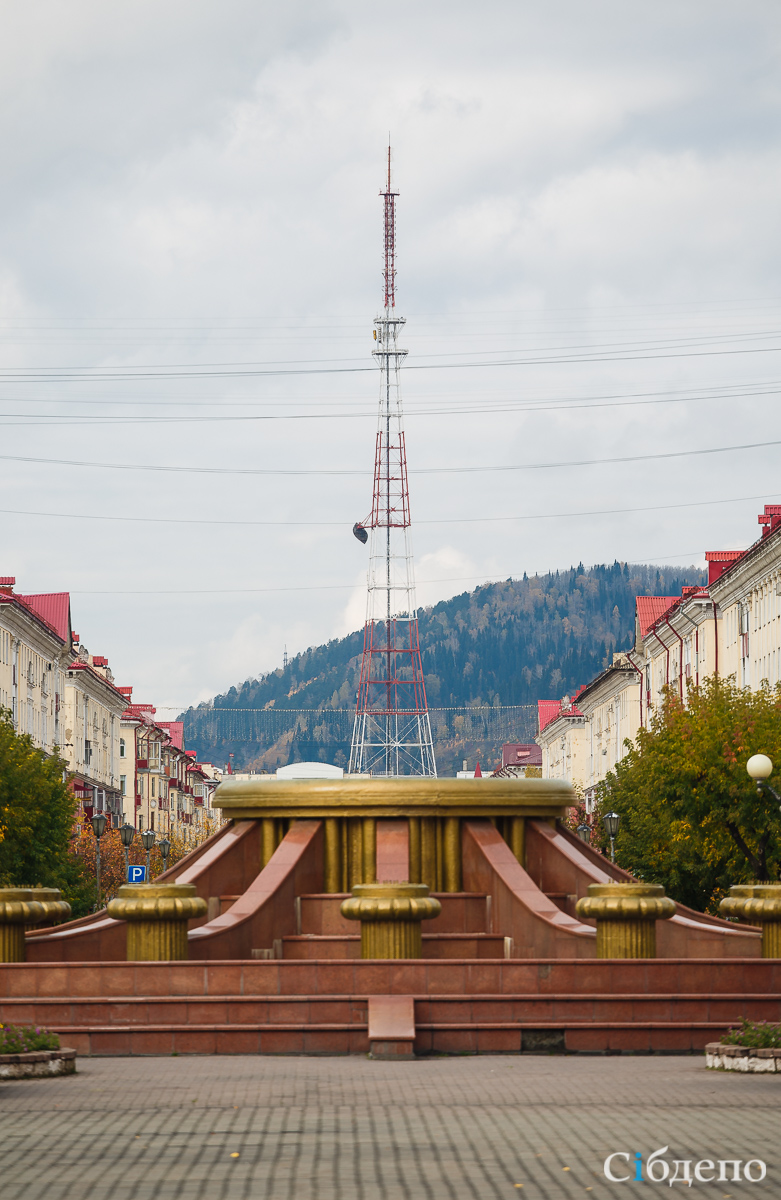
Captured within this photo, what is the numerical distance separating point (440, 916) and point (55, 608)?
64.0m

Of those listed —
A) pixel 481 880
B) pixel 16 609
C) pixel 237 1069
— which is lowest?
pixel 237 1069

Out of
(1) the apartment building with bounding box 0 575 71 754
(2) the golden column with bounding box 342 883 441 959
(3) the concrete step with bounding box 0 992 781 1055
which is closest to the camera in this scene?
(3) the concrete step with bounding box 0 992 781 1055

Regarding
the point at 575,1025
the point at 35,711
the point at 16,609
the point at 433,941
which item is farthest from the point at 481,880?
the point at 35,711

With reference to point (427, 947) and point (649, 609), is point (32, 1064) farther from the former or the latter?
point (649, 609)

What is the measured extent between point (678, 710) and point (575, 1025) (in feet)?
86.4

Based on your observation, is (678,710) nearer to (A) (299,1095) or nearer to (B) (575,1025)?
(B) (575,1025)

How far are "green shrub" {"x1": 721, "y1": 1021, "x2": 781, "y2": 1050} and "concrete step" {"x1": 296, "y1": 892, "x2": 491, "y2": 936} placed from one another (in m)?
5.56

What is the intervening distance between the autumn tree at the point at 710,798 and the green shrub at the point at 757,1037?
75.6ft

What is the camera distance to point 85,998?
1716cm

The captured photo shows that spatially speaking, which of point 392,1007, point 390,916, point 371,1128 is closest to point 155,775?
point 390,916

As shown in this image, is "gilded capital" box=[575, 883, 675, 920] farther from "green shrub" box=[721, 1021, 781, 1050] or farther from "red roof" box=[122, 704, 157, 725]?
"red roof" box=[122, 704, 157, 725]

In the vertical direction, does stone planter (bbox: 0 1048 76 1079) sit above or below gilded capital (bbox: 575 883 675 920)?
below

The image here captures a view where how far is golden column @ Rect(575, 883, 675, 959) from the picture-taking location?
1791 centimetres

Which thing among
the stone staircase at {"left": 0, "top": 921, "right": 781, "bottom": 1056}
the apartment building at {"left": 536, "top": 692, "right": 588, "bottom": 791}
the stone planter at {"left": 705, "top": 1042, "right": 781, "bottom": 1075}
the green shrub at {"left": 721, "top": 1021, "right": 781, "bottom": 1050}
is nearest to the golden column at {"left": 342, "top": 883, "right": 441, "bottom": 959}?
the stone staircase at {"left": 0, "top": 921, "right": 781, "bottom": 1056}
